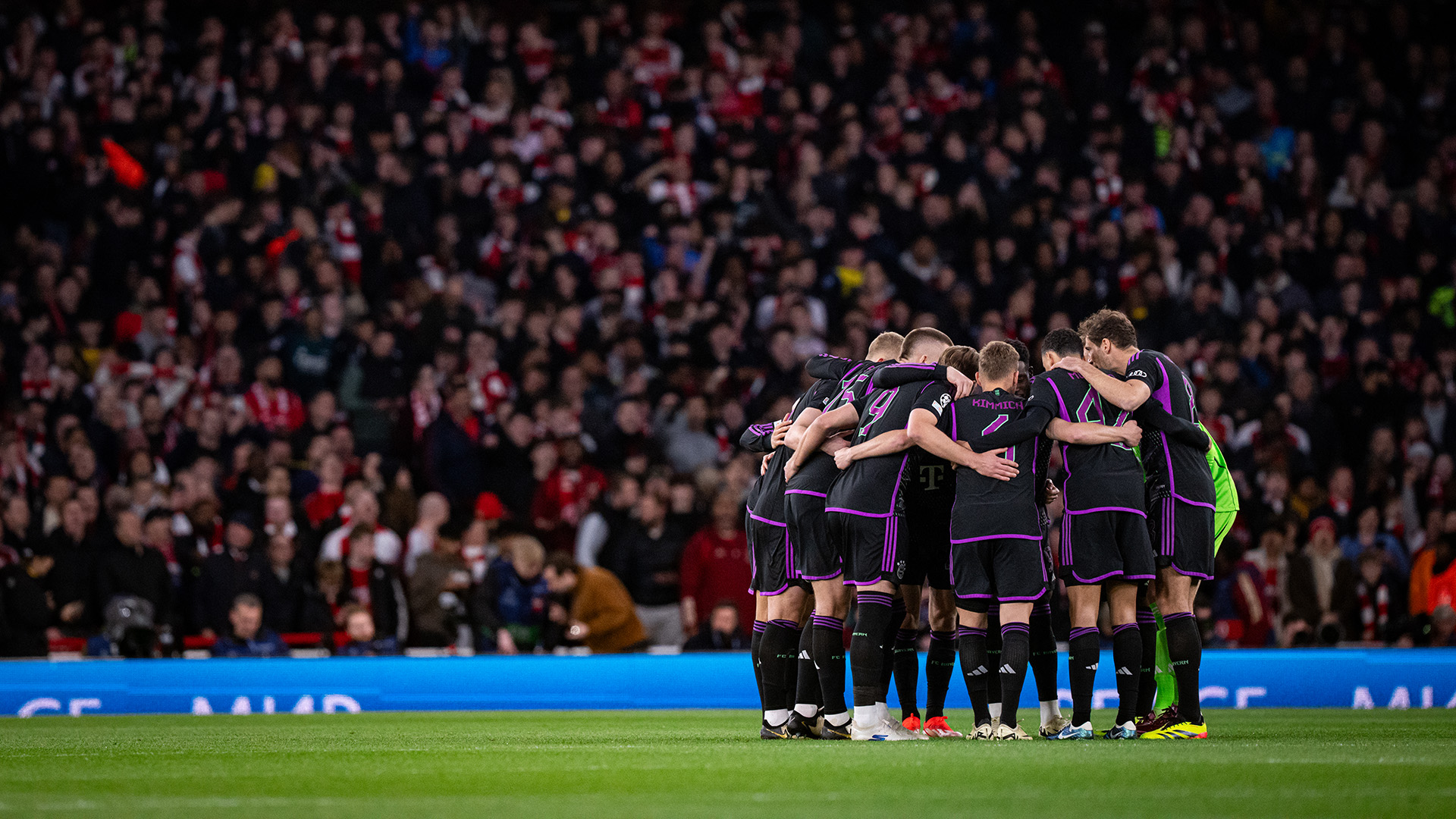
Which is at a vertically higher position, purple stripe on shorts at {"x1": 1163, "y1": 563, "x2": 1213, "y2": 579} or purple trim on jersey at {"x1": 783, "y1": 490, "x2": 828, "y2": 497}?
purple trim on jersey at {"x1": 783, "y1": 490, "x2": 828, "y2": 497}

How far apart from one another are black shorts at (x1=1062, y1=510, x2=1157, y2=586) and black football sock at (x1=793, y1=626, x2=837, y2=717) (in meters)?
1.35

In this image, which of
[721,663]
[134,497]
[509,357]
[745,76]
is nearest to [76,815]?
[721,663]

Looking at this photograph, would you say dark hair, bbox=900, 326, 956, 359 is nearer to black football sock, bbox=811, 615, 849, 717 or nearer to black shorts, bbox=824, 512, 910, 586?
black shorts, bbox=824, 512, 910, 586

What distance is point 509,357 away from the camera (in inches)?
667

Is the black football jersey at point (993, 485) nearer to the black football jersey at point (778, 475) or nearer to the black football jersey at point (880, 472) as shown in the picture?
the black football jersey at point (880, 472)

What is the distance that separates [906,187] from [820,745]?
452 inches

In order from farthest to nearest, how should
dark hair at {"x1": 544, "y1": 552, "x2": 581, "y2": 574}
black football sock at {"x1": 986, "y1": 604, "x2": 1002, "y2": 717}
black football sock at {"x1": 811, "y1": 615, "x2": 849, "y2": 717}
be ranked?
dark hair at {"x1": 544, "y1": 552, "x2": 581, "y2": 574}, black football sock at {"x1": 986, "y1": 604, "x2": 1002, "y2": 717}, black football sock at {"x1": 811, "y1": 615, "x2": 849, "y2": 717}

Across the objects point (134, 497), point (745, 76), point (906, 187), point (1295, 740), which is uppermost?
point (745, 76)

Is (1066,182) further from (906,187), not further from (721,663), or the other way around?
(721,663)

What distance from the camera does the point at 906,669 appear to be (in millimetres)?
9211

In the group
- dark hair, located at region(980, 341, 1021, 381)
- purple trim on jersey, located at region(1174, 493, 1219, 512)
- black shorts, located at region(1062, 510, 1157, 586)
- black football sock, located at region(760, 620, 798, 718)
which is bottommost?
black football sock, located at region(760, 620, 798, 718)

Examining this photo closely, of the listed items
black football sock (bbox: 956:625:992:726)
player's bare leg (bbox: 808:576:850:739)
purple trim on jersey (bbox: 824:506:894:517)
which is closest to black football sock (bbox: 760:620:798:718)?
player's bare leg (bbox: 808:576:850:739)

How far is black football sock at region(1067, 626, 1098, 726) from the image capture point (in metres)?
8.34

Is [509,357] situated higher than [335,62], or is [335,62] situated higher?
[335,62]
